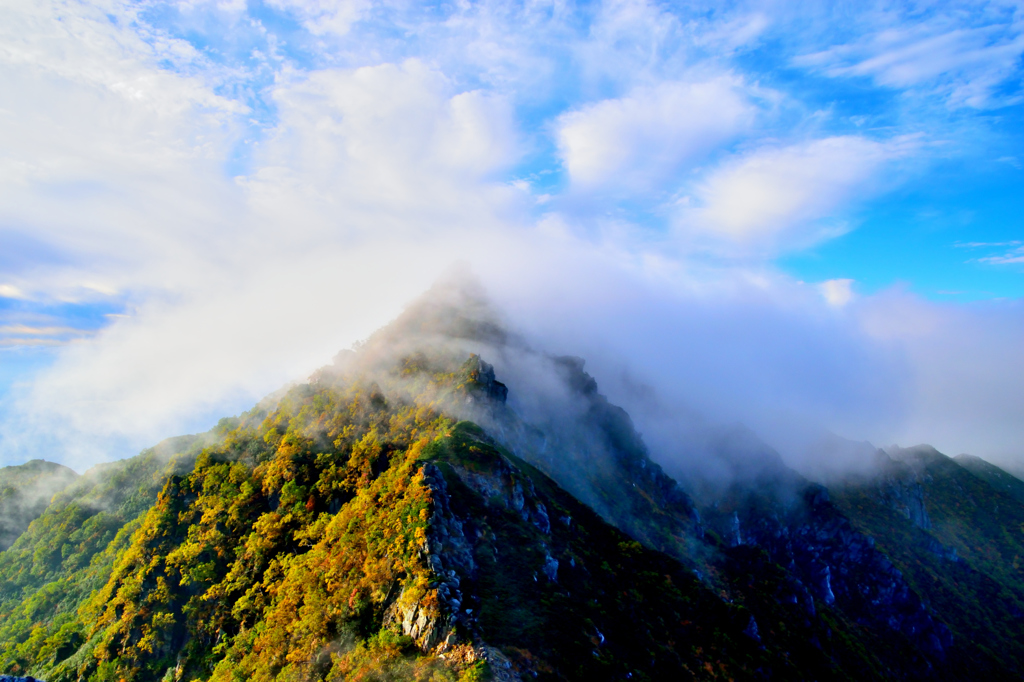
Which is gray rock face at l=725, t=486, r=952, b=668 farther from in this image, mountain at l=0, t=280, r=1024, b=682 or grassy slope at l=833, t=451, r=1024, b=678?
grassy slope at l=833, t=451, r=1024, b=678

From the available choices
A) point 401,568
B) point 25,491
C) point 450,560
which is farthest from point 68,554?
point 450,560

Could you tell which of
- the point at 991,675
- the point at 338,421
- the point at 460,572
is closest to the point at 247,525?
the point at 338,421

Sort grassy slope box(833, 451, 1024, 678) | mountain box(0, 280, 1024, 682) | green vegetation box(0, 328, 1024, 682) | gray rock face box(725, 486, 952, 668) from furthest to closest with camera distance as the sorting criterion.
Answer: grassy slope box(833, 451, 1024, 678) < gray rock face box(725, 486, 952, 668) < mountain box(0, 280, 1024, 682) < green vegetation box(0, 328, 1024, 682)

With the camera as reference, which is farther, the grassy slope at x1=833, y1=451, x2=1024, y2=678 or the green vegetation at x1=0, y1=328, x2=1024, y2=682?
the grassy slope at x1=833, y1=451, x2=1024, y2=678

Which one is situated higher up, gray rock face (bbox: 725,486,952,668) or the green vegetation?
the green vegetation

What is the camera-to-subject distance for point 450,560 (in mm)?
51438

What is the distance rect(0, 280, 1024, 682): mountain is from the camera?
49906mm

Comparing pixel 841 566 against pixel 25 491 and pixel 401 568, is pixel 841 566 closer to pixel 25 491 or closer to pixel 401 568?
pixel 401 568

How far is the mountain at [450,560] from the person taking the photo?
164 feet

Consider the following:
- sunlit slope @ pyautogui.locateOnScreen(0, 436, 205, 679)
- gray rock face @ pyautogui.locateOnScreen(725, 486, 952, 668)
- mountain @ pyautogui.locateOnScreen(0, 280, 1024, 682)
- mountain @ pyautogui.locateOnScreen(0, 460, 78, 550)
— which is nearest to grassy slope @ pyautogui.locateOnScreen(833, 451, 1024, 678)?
mountain @ pyautogui.locateOnScreen(0, 280, 1024, 682)

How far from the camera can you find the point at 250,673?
181ft

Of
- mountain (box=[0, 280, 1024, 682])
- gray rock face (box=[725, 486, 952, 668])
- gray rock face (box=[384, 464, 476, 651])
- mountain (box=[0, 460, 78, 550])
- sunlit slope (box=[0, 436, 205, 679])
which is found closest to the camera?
gray rock face (box=[384, 464, 476, 651])

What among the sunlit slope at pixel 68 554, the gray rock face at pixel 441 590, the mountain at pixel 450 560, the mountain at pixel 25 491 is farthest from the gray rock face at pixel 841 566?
the mountain at pixel 25 491

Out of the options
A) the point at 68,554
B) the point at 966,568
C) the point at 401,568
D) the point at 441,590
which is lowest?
the point at 966,568
